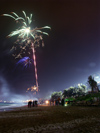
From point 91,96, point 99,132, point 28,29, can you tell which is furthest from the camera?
point 28,29

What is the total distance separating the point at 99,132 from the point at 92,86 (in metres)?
69.8

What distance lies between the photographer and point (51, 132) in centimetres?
421

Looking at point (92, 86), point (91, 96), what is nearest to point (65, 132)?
point (91, 96)

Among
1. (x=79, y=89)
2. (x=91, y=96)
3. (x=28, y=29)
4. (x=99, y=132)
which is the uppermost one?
(x=28, y=29)

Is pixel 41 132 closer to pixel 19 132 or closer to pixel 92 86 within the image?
pixel 19 132

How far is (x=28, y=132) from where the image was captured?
4.34 meters

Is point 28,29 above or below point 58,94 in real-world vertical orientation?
above

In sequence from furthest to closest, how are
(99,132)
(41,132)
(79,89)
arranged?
(79,89), (41,132), (99,132)

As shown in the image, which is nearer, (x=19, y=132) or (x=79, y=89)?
(x=19, y=132)

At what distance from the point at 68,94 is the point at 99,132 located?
294 feet

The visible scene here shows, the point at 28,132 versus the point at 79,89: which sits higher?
the point at 79,89

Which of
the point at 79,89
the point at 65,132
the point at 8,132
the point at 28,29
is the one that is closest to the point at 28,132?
the point at 8,132

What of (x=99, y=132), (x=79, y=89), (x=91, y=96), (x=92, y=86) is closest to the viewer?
(x=99, y=132)

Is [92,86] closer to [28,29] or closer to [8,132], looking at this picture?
[28,29]
